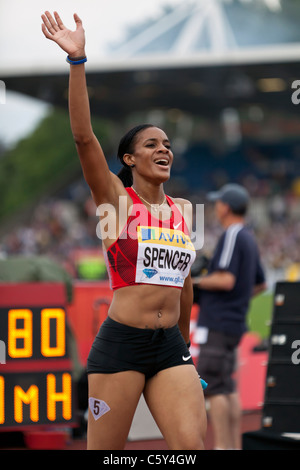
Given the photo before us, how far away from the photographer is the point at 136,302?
3.92 meters

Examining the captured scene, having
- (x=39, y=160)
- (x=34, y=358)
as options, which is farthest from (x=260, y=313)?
(x=39, y=160)

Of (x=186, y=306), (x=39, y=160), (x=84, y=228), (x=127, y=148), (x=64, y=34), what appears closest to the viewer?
(x=64, y=34)

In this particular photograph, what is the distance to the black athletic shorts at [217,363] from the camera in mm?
6473

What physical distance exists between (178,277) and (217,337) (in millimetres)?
2586

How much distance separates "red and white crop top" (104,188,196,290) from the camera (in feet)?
13.0

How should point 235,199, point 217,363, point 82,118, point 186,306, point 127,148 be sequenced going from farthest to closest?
Answer: point 235,199
point 217,363
point 186,306
point 127,148
point 82,118

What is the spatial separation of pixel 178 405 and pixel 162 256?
0.71 metres

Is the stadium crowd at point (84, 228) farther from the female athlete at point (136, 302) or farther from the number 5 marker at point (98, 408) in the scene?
the number 5 marker at point (98, 408)

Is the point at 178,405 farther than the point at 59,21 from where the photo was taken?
No

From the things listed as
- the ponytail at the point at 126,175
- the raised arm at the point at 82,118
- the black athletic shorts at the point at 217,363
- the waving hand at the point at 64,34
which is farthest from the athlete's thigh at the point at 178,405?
the black athletic shorts at the point at 217,363

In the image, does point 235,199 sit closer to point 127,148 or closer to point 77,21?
point 127,148

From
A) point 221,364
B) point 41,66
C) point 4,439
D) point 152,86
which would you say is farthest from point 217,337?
point 152,86

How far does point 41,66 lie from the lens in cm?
3269
